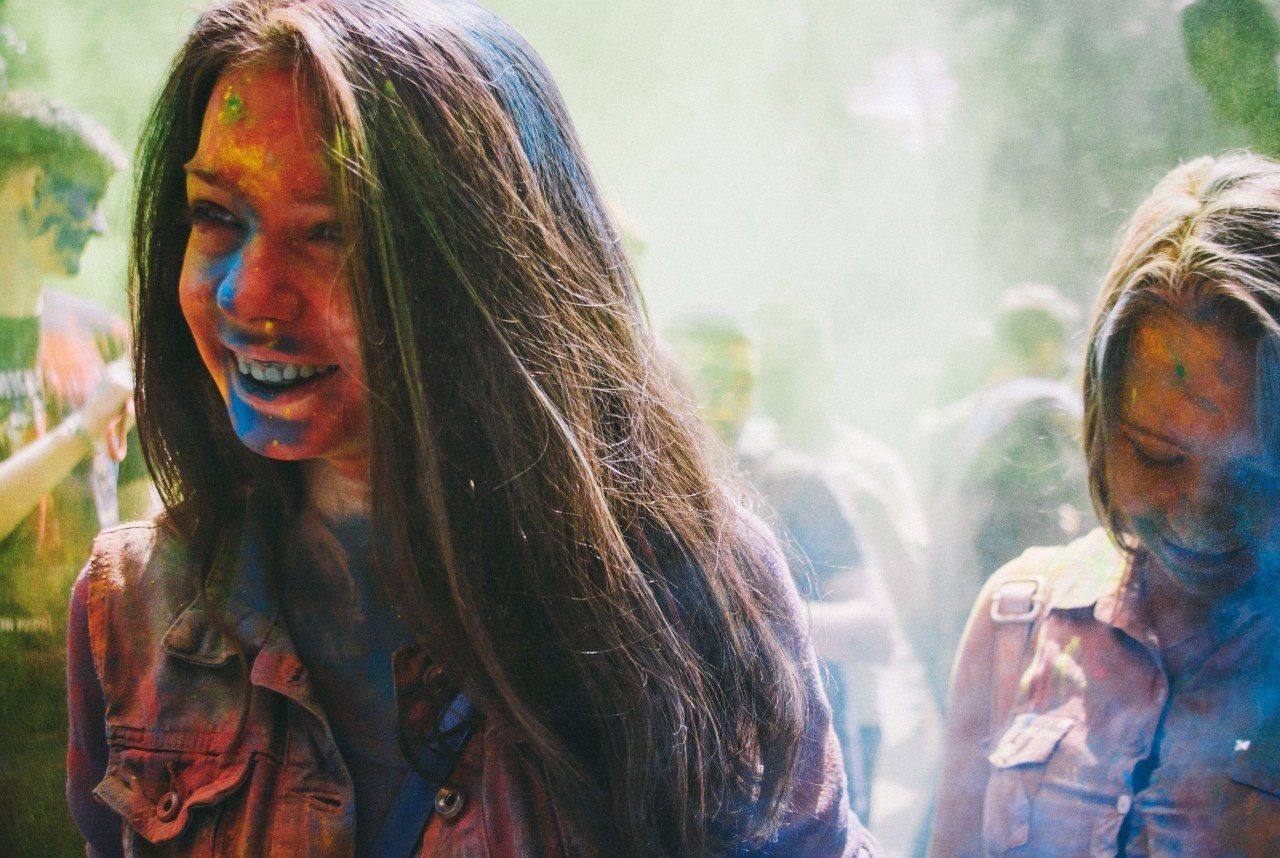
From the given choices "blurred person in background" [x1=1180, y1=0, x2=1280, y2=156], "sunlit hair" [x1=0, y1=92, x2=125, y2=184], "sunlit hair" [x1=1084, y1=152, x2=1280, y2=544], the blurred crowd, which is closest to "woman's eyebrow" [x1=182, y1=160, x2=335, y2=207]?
the blurred crowd

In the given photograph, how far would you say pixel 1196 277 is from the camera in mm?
1321

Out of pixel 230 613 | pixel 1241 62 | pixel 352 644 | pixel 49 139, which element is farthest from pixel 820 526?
pixel 49 139

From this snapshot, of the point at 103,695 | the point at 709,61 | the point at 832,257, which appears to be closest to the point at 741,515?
the point at 103,695

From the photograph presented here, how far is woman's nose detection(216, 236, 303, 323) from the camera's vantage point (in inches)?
43.4

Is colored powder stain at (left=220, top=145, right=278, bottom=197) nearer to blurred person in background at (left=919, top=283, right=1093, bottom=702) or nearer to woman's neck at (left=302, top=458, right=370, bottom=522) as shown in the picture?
woman's neck at (left=302, top=458, right=370, bottom=522)

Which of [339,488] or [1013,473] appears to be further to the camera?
[1013,473]

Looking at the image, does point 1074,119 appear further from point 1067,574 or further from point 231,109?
point 231,109

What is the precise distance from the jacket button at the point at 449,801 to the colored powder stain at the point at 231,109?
806 millimetres

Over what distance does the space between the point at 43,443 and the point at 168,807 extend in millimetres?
913

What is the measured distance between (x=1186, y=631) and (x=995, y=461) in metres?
0.71

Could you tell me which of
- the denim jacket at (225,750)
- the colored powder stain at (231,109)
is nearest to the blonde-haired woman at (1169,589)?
the denim jacket at (225,750)

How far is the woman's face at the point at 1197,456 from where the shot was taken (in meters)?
1.31

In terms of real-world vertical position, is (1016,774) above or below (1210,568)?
below

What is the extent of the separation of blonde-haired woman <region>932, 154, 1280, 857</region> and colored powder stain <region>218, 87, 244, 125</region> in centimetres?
120
